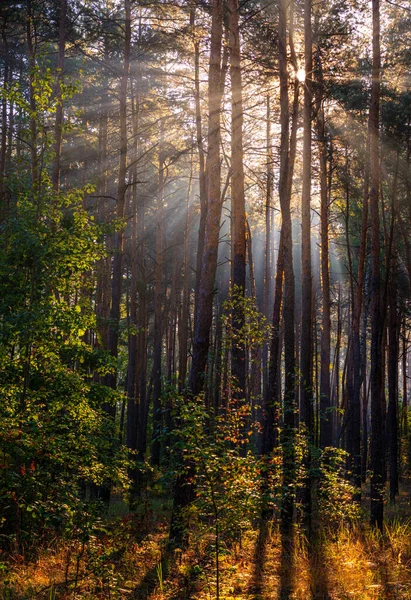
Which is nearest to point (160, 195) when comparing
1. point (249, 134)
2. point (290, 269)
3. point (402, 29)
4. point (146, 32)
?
point (249, 134)

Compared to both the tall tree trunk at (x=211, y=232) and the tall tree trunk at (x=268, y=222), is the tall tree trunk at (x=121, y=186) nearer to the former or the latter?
the tall tree trunk at (x=268, y=222)

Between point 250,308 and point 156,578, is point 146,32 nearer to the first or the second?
point 250,308

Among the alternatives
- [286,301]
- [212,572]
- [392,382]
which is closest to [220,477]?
[212,572]

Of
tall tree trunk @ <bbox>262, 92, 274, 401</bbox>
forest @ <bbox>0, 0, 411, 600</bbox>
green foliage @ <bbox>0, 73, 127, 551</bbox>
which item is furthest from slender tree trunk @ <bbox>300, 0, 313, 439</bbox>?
green foliage @ <bbox>0, 73, 127, 551</bbox>

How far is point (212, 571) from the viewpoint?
769cm

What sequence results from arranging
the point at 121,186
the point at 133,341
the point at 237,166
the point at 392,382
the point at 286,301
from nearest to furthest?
the point at 237,166
the point at 286,301
the point at 121,186
the point at 392,382
the point at 133,341

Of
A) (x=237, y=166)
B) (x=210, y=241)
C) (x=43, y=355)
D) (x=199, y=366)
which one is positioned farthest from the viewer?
(x=237, y=166)

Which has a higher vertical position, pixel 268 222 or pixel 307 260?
pixel 268 222

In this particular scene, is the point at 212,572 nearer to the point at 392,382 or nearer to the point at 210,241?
the point at 210,241

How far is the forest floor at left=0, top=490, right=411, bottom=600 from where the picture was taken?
682cm

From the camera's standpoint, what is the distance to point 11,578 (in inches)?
289

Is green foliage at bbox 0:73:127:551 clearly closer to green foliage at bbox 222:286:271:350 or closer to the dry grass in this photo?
the dry grass

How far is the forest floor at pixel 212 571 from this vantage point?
6.82 m

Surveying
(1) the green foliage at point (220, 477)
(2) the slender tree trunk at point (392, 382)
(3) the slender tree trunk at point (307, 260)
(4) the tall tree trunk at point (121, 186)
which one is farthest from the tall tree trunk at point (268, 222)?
(1) the green foliage at point (220, 477)
